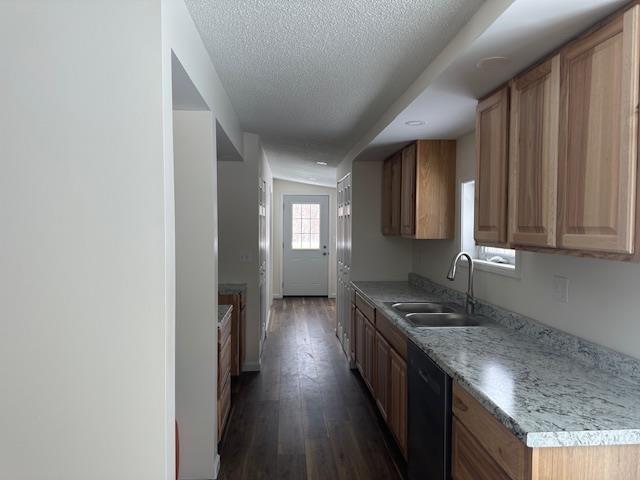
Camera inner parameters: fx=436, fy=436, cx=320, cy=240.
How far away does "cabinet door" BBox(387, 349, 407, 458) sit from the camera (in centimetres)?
251

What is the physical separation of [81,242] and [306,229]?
24.5 ft

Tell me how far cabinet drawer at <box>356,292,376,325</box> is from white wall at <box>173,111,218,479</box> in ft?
4.33

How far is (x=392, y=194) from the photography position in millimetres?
4098

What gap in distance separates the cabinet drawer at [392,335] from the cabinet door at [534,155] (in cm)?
94

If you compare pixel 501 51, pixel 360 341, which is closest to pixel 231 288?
pixel 360 341

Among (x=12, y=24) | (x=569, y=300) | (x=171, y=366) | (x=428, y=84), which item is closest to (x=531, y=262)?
(x=569, y=300)

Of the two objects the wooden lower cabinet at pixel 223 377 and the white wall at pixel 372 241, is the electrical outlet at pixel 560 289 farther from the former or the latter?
the white wall at pixel 372 241

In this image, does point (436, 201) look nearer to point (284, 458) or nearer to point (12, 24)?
point (284, 458)

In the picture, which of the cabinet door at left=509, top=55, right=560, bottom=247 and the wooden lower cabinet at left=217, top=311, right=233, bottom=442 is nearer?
the cabinet door at left=509, top=55, right=560, bottom=247

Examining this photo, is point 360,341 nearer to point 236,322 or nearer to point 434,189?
point 236,322

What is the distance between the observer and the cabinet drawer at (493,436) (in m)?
1.24

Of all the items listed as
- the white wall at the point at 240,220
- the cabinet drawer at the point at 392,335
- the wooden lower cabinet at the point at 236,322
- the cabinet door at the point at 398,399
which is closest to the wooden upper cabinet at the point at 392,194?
the cabinet drawer at the point at 392,335

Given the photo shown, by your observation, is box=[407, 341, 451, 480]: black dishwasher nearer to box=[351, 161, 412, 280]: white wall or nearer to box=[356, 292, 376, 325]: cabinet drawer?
box=[356, 292, 376, 325]: cabinet drawer

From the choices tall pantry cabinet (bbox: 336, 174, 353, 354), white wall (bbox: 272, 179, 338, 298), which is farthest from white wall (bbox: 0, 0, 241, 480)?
white wall (bbox: 272, 179, 338, 298)
